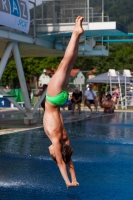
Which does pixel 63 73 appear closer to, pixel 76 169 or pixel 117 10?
pixel 76 169

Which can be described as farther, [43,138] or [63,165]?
[43,138]

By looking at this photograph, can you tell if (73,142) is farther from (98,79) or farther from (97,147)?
(98,79)

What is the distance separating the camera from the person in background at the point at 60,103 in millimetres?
5902

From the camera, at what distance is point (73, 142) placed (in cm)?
1245

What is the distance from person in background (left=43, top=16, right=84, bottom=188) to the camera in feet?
19.4

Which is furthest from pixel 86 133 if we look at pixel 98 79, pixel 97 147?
pixel 98 79

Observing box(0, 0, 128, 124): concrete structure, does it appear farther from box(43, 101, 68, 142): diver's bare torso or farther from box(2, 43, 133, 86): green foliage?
box(2, 43, 133, 86): green foliage

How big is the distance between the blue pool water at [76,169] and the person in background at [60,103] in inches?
25.0

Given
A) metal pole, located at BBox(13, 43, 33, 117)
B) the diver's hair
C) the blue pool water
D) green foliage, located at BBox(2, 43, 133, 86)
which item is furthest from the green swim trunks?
green foliage, located at BBox(2, 43, 133, 86)

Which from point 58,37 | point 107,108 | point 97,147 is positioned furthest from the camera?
point 107,108

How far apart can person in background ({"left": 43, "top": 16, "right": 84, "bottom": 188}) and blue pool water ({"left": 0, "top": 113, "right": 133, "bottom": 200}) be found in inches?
25.0

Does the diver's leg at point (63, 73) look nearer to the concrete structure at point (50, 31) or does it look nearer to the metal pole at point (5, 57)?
the concrete structure at point (50, 31)

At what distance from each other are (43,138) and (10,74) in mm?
44522

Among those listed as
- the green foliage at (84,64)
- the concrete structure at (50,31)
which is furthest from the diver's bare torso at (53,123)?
the green foliage at (84,64)
